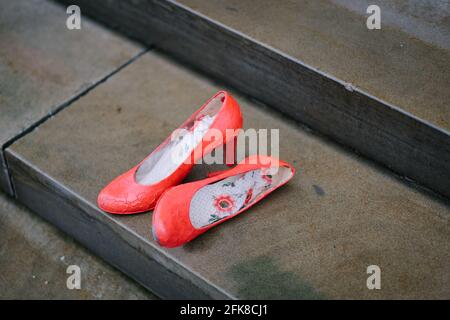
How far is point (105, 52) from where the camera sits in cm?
229

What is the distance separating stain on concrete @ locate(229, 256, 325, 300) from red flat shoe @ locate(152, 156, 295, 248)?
0.49ft

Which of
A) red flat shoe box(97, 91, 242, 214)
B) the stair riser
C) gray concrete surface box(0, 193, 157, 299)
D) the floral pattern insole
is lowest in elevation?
gray concrete surface box(0, 193, 157, 299)

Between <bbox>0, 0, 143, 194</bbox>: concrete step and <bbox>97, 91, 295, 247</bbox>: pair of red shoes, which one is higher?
<bbox>0, 0, 143, 194</bbox>: concrete step

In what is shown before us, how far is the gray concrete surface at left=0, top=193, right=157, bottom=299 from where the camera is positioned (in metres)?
1.88

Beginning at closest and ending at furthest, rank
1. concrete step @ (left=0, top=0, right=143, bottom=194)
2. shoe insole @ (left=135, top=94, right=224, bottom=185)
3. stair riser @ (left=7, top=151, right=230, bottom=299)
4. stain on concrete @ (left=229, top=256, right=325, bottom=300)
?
stain on concrete @ (left=229, top=256, right=325, bottom=300) < stair riser @ (left=7, top=151, right=230, bottom=299) < shoe insole @ (left=135, top=94, right=224, bottom=185) < concrete step @ (left=0, top=0, right=143, bottom=194)

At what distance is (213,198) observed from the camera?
176 centimetres

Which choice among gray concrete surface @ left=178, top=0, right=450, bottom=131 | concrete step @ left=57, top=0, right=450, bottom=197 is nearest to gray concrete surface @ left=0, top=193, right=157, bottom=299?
concrete step @ left=57, top=0, right=450, bottom=197

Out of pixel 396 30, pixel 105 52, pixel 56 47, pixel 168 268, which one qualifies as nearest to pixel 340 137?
pixel 396 30

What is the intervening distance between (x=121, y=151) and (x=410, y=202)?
852 millimetres

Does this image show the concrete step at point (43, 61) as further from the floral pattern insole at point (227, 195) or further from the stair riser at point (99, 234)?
the floral pattern insole at point (227, 195)

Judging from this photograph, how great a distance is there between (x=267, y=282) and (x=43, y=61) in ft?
3.90

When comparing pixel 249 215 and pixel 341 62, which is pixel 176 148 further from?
pixel 341 62

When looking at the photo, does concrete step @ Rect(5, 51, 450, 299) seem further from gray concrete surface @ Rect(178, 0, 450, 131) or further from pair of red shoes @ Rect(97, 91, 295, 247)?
gray concrete surface @ Rect(178, 0, 450, 131)

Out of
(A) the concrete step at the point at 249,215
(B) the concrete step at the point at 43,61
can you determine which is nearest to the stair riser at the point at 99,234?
(A) the concrete step at the point at 249,215
